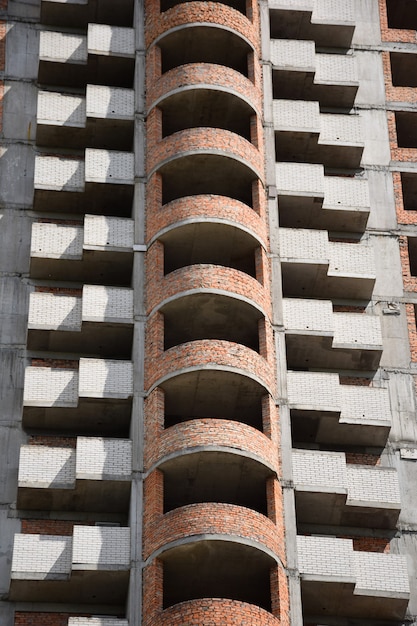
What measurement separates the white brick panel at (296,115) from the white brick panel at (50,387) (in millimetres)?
10948

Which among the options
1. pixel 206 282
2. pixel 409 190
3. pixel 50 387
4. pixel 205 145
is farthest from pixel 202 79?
pixel 50 387

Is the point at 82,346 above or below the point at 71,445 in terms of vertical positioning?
above

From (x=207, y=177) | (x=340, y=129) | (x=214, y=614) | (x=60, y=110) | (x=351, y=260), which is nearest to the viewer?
(x=214, y=614)

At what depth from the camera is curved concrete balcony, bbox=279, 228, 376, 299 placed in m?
45.3

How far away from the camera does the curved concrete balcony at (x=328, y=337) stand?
4403 centimetres

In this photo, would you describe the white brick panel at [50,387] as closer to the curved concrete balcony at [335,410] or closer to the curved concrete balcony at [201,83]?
the curved concrete balcony at [335,410]

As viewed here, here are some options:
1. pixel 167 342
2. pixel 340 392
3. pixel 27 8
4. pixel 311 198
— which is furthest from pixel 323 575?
pixel 27 8

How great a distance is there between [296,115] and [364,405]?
1024 centimetres

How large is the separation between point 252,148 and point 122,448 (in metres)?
10.6

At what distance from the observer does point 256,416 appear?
44094mm

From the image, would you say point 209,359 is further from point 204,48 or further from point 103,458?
point 204,48

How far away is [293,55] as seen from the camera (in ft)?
163

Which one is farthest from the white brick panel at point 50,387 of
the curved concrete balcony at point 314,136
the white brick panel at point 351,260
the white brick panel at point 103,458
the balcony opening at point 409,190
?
the balcony opening at point 409,190

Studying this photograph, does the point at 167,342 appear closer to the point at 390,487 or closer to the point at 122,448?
the point at 122,448
